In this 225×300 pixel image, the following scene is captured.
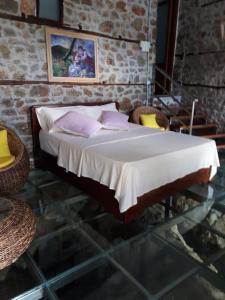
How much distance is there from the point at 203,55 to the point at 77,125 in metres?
3.86

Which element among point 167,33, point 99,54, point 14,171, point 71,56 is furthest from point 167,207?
point 167,33

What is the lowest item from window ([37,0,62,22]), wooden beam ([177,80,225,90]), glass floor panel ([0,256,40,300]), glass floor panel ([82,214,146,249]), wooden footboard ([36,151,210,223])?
glass floor panel ([0,256,40,300])

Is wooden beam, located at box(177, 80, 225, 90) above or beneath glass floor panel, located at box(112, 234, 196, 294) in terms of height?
above

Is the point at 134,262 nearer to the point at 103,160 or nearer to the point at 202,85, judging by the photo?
the point at 103,160

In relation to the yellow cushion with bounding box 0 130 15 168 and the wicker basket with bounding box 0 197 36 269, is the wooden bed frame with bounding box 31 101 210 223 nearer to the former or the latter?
the yellow cushion with bounding box 0 130 15 168

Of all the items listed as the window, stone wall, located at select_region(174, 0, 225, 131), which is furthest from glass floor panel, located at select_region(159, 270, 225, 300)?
stone wall, located at select_region(174, 0, 225, 131)

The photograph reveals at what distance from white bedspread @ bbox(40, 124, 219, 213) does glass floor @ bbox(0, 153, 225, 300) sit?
0.38 meters

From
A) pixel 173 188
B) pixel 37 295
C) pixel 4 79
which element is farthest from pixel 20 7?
pixel 37 295

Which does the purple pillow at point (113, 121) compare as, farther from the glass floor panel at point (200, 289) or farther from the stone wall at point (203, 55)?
the stone wall at point (203, 55)

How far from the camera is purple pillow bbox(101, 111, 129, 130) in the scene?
11.7 ft

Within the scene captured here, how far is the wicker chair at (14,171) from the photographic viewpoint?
8.91 ft

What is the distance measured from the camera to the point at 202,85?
559 centimetres

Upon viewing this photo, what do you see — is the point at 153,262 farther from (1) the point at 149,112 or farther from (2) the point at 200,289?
(1) the point at 149,112

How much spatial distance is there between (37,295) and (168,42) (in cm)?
622
